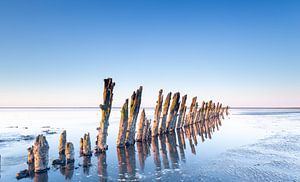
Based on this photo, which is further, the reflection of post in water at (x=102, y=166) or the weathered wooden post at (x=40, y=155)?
the weathered wooden post at (x=40, y=155)

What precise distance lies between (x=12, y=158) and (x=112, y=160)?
21.5ft

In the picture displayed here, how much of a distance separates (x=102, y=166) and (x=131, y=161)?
76.8 inches

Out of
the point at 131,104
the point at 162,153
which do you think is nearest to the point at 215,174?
the point at 162,153

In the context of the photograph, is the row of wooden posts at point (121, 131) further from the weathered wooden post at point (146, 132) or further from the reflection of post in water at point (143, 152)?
the reflection of post in water at point (143, 152)

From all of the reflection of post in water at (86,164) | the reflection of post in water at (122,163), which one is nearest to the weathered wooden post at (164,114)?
A: the reflection of post in water at (122,163)

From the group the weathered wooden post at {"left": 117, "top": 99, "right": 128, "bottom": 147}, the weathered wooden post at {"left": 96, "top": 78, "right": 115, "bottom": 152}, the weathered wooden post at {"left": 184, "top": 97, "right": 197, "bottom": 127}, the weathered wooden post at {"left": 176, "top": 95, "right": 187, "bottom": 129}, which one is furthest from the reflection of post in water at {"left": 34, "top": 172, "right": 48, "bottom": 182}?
the weathered wooden post at {"left": 184, "top": 97, "right": 197, "bottom": 127}

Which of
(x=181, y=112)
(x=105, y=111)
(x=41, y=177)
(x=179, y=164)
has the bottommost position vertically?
(x=179, y=164)

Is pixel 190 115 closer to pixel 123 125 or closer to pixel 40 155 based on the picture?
pixel 123 125

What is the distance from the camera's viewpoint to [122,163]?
15.1 metres

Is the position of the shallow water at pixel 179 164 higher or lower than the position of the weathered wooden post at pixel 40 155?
lower

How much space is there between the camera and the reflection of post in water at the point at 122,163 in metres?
12.3

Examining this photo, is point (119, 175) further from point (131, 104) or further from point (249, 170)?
point (131, 104)

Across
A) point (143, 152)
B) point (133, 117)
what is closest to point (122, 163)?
point (143, 152)

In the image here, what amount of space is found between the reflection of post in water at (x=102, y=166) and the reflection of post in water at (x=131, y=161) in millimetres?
1200
